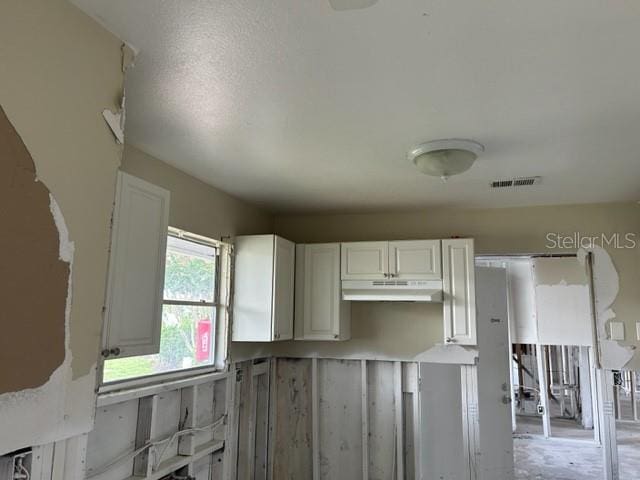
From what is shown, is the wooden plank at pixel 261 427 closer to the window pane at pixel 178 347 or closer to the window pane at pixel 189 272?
the window pane at pixel 178 347

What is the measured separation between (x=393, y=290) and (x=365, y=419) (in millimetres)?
1134

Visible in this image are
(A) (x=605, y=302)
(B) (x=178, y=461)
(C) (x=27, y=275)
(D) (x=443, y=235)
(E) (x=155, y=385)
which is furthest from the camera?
(D) (x=443, y=235)

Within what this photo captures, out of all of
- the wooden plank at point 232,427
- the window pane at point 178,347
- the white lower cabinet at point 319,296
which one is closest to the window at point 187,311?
the window pane at point 178,347

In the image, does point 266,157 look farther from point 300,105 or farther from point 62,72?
point 62,72

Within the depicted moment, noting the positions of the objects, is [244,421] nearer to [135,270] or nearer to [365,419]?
[365,419]

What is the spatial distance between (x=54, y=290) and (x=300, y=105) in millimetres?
1231

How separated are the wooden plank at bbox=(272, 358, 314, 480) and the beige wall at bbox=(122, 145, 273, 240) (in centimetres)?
128

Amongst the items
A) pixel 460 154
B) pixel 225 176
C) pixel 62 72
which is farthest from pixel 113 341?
pixel 460 154

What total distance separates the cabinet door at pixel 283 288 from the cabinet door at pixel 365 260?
1.44ft

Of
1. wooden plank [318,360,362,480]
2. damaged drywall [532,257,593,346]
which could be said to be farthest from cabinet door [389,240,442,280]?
damaged drywall [532,257,593,346]

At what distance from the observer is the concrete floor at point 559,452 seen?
454 cm

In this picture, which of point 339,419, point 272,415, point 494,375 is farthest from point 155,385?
point 494,375

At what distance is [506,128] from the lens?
224cm

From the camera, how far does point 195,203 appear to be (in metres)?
3.15
